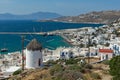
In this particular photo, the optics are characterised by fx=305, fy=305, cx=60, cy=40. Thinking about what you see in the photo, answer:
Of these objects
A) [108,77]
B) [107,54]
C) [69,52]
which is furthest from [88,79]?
[69,52]

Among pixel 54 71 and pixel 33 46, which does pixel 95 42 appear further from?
pixel 54 71

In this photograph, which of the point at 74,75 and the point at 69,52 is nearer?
the point at 74,75

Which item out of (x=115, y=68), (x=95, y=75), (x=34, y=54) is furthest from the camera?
(x=34, y=54)

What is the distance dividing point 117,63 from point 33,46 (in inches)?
391

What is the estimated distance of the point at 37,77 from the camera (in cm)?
2039

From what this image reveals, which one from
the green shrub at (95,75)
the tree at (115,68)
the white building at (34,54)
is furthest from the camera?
the white building at (34,54)

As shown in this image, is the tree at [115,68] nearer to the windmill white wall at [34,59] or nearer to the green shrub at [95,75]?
the green shrub at [95,75]

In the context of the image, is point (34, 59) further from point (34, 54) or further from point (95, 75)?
point (95, 75)

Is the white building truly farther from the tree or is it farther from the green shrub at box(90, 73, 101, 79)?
the tree

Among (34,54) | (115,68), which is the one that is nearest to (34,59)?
(34,54)

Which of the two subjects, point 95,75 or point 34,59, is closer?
point 95,75

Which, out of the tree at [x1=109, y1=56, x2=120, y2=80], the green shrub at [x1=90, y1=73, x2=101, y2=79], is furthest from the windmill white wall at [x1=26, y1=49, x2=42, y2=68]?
the tree at [x1=109, y1=56, x2=120, y2=80]

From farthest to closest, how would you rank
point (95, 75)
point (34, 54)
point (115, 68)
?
1. point (34, 54)
2. point (95, 75)
3. point (115, 68)

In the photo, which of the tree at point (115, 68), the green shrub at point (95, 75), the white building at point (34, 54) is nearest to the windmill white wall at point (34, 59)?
the white building at point (34, 54)
